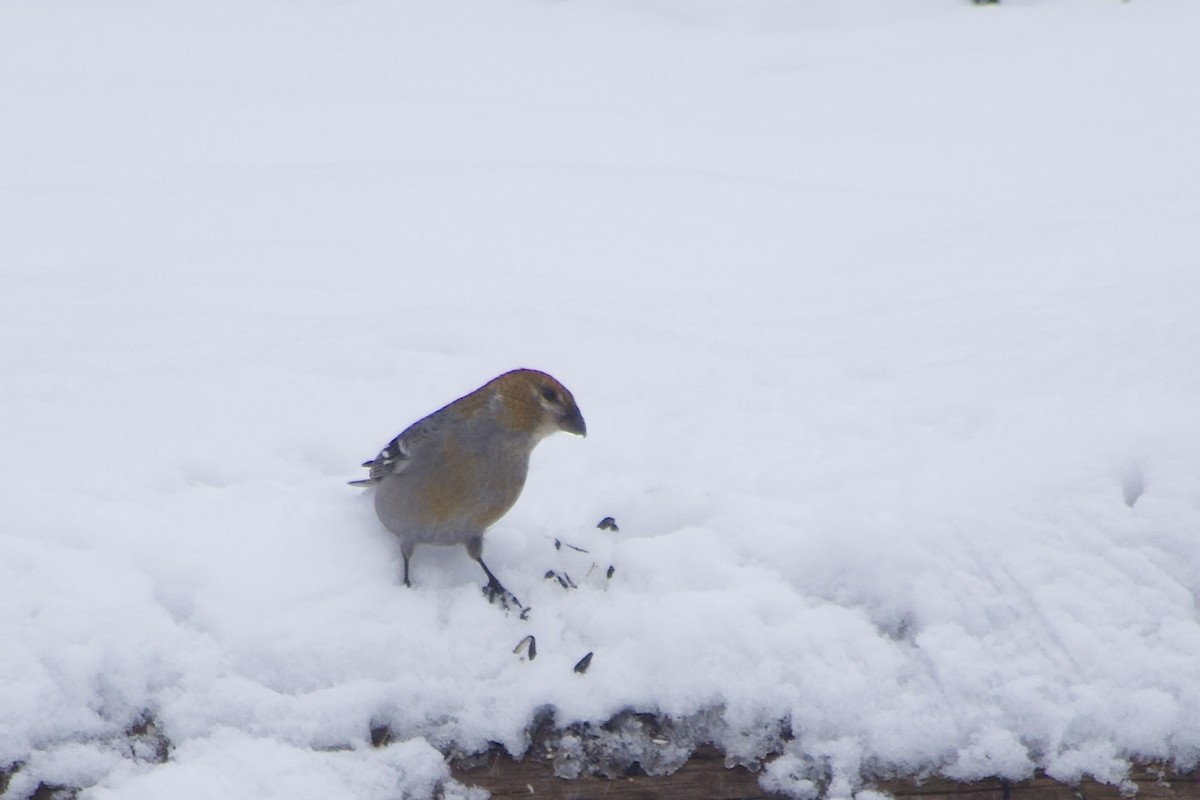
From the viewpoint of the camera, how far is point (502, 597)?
3396mm

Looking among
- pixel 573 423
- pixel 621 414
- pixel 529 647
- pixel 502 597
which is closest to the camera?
pixel 529 647

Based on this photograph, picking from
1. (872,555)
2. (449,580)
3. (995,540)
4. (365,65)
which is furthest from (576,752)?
(365,65)

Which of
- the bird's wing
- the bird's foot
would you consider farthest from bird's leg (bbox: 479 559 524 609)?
the bird's wing

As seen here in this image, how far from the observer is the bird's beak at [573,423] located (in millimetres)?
3568

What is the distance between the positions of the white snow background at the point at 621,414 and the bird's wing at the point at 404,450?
0.62 ft

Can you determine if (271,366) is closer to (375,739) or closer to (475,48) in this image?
(375,739)

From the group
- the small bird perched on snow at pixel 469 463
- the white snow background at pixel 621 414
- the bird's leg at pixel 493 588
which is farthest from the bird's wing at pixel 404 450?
the bird's leg at pixel 493 588

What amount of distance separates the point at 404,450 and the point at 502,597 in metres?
0.55

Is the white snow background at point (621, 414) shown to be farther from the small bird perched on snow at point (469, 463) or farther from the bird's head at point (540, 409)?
the bird's head at point (540, 409)

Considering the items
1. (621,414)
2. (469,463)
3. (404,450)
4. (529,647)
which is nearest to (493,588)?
(529,647)

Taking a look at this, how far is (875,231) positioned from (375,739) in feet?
14.5

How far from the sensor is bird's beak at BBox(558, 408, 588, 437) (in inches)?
140

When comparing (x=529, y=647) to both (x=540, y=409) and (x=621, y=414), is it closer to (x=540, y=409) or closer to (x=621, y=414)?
(x=540, y=409)

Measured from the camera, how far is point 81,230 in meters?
6.27
